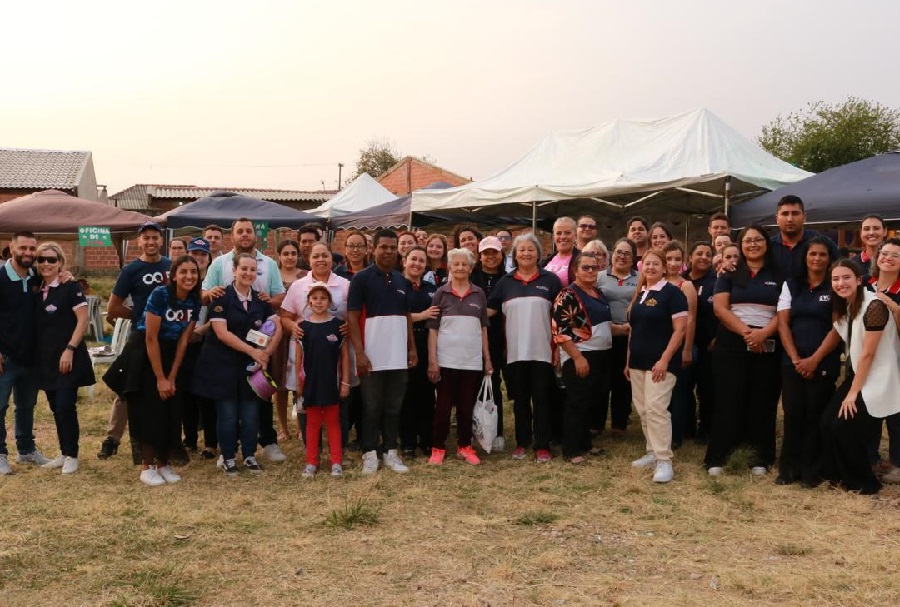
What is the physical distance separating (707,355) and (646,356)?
1.12 metres

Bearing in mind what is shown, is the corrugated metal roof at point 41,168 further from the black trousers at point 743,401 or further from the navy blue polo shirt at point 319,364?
the black trousers at point 743,401

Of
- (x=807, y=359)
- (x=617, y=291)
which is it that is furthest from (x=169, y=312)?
(x=807, y=359)

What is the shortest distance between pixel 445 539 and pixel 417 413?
1.92 meters

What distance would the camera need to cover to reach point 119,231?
39.3 feet

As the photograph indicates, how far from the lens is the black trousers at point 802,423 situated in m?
4.93

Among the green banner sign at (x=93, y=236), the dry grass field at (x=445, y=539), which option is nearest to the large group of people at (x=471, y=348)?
the dry grass field at (x=445, y=539)

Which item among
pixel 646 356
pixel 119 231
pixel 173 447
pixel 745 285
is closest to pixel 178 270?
pixel 173 447

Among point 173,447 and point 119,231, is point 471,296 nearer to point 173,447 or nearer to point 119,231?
point 173,447

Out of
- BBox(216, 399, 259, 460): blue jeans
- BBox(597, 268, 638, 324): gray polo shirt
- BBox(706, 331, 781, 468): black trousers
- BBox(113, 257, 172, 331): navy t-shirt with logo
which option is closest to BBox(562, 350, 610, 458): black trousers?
BBox(597, 268, 638, 324): gray polo shirt

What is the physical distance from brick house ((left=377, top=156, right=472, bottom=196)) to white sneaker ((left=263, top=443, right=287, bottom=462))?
29.1 metres

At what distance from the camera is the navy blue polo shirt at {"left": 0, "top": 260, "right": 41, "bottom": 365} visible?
5379 millimetres

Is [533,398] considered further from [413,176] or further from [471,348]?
[413,176]

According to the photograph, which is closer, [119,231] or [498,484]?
[498,484]

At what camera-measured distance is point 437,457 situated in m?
5.70
